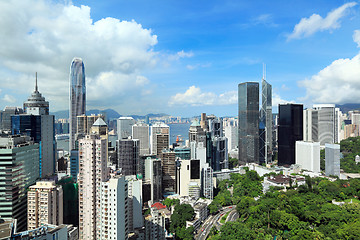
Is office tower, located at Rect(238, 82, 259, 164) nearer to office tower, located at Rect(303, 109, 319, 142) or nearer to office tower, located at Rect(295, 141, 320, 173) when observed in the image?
office tower, located at Rect(295, 141, 320, 173)

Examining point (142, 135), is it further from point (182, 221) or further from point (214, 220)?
point (182, 221)

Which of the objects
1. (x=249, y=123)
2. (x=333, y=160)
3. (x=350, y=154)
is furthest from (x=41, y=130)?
(x=350, y=154)

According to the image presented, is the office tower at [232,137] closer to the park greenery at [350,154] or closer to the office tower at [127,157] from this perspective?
the park greenery at [350,154]

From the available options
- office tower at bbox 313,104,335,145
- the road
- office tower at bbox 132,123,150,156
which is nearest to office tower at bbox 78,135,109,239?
the road

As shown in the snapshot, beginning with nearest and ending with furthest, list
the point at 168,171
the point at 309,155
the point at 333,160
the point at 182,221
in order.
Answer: the point at 182,221 → the point at 168,171 → the point at 333,160 → the point at 309,155

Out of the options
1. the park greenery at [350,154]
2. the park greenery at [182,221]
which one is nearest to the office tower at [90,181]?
the park greenery at [182,221]

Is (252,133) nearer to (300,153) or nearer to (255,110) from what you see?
(255,110)
